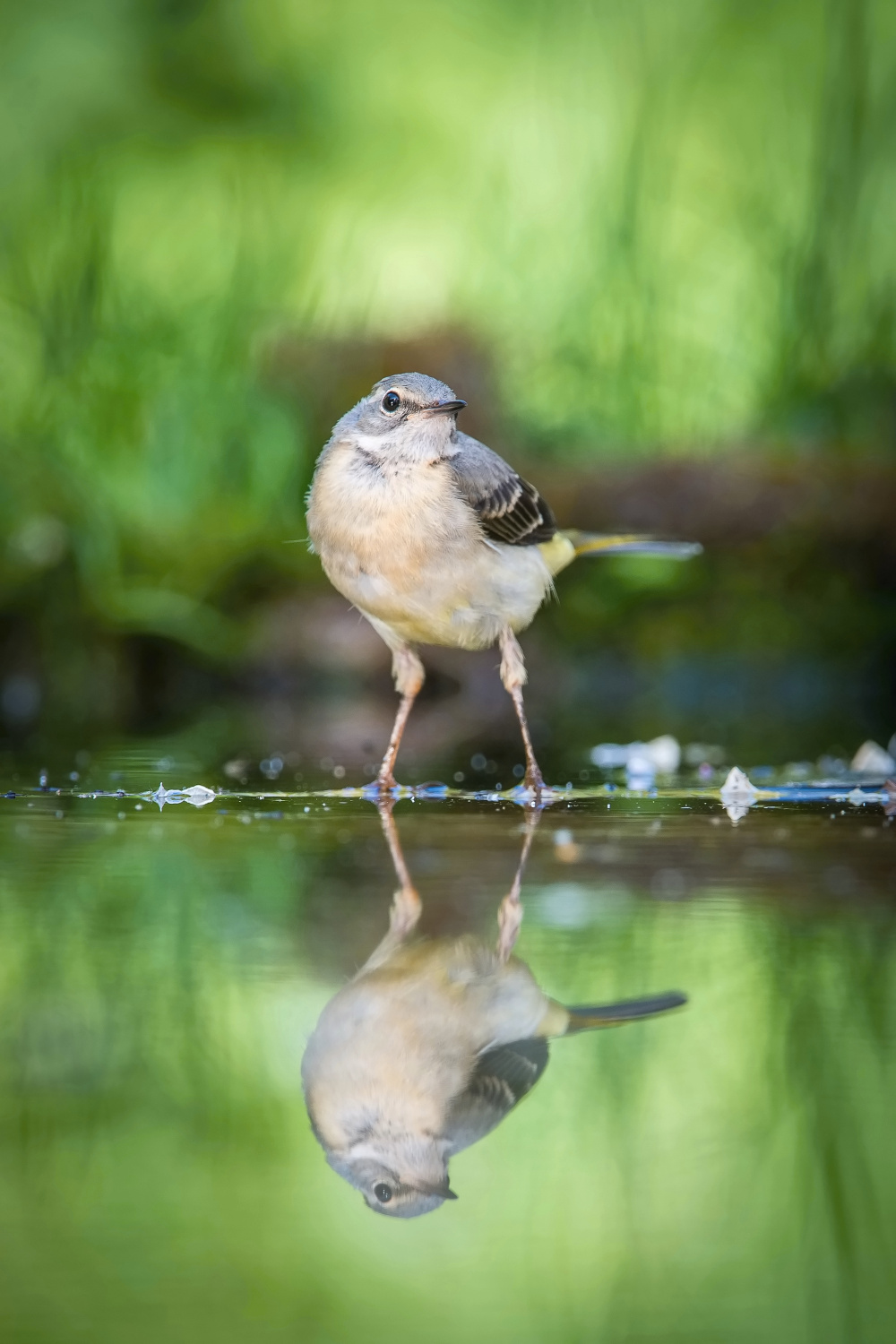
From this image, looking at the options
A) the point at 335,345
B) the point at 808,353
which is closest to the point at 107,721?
the point at 335,345

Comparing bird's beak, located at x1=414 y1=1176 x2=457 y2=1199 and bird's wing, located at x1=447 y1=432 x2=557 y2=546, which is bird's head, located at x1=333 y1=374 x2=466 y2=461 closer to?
bird's wing, located at x1=447 y1=432 x2=557 y2=546

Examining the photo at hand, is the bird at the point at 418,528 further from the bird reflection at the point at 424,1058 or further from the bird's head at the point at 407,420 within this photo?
the bird reflection at the point at 424,1058

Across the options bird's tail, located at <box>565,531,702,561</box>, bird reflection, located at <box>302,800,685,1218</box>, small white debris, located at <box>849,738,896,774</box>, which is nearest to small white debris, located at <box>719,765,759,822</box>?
small white debris, located at <box>849,738,896,774</box>

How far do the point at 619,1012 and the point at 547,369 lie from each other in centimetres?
732

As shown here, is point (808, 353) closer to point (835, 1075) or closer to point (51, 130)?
point (51, 130)

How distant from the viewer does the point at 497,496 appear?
4.37 meters

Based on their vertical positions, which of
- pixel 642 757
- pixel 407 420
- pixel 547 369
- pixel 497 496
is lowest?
pixel 642 757

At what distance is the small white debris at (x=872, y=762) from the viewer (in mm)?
4375

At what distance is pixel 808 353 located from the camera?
8.29m

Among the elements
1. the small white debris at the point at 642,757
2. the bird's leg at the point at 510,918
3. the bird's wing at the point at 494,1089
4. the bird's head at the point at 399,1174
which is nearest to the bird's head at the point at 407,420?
the small white debris at the point at 642,757

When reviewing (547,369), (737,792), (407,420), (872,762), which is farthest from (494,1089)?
(547,369)

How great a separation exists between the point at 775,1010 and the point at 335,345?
24.6 feet

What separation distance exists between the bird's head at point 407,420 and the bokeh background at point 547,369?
10.8 ft

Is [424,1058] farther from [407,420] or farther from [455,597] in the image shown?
[407,420]
